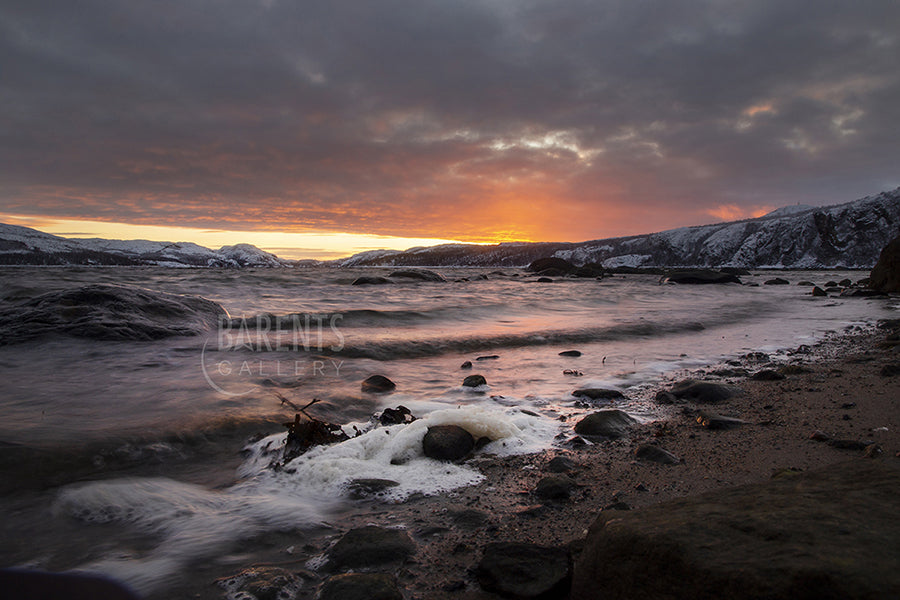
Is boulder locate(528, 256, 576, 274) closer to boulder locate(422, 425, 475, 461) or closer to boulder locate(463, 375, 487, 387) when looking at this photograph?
boulder locate(463, 375, 487, 387)

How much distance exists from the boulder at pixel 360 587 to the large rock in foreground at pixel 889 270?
71.3 feet

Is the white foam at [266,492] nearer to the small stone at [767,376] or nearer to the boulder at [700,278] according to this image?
the small stone at [767,376]

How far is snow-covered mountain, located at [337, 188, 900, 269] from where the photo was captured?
6331 centimetres

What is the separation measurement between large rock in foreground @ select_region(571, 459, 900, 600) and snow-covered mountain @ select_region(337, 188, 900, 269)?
78490 millimetres

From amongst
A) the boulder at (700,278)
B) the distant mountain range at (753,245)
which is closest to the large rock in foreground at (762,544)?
the boulder at (700,278)

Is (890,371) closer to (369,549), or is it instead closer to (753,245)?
(369,549)

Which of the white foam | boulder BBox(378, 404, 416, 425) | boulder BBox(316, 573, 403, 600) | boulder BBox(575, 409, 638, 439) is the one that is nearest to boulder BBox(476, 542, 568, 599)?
boulder BBox(316, 573, 403, 600)

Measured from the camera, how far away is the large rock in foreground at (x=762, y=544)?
1.11 m

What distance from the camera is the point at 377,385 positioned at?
541 centimetres

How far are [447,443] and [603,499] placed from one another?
1168 millimetres

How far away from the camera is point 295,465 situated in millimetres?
3082

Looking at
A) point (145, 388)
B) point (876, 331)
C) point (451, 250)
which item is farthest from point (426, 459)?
point (451, 250)

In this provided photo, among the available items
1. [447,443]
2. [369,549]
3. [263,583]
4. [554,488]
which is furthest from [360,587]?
[447,443]

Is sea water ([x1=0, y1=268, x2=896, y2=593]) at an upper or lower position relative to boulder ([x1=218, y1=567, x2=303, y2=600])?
lower
